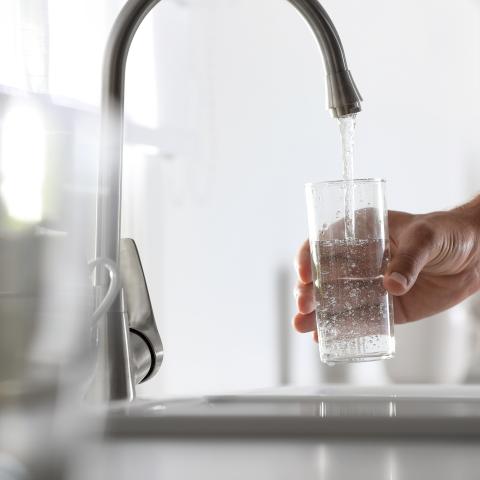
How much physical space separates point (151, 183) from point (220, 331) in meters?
0.64

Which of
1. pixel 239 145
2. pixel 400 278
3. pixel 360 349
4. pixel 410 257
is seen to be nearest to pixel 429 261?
pixel 410 257

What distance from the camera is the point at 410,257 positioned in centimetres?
104

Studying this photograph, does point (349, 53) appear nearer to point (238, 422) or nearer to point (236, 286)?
point (236, 286)

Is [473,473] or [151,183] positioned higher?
[151,183]

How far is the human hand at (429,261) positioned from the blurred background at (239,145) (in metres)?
0.71

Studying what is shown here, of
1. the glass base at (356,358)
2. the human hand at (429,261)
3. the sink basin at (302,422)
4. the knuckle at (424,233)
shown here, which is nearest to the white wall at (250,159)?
the human hand at (429,261)

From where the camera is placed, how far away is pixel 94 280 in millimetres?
693

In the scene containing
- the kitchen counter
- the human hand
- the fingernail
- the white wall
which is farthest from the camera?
the white wall

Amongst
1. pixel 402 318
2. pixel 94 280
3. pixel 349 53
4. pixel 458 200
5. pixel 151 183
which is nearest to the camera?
pixel 94 280

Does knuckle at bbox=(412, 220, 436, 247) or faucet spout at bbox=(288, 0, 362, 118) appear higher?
faucet spout at bbox=(288, 0, 362, 118)

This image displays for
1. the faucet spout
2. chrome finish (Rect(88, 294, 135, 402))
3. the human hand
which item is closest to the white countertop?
chrome finish (Rect(88, 294, 135, 402))

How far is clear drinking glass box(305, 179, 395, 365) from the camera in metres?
0.77

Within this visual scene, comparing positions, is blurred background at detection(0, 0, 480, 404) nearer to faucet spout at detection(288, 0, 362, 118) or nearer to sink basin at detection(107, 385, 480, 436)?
faucet spout at detection(288, 0, 362, 118)

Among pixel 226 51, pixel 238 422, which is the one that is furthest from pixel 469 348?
pixel 238 422
